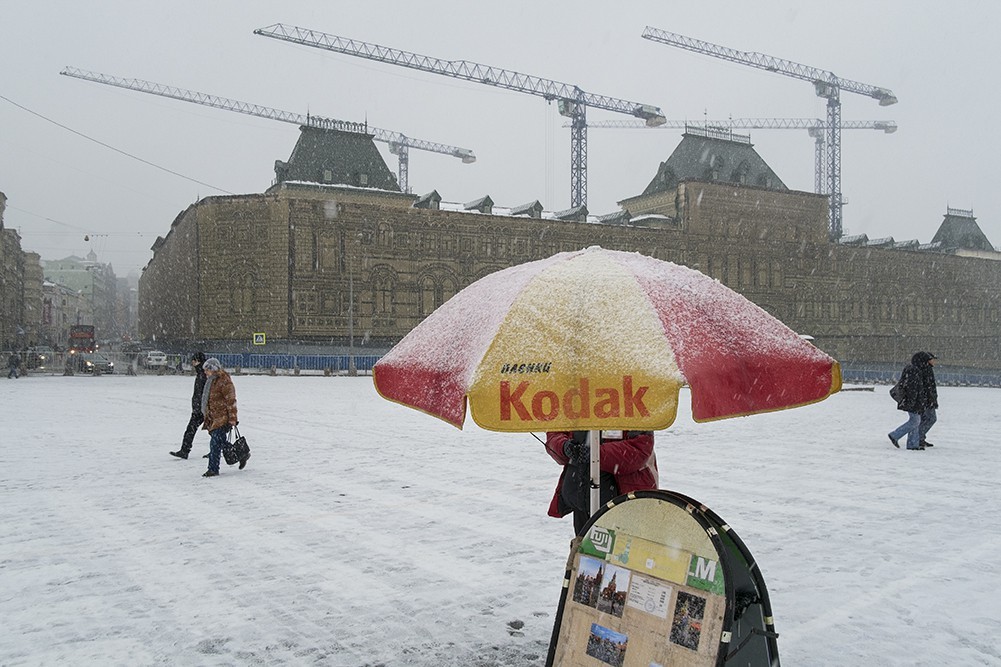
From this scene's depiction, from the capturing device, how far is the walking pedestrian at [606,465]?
12.2 feet

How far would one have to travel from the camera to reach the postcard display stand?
9.45 ft

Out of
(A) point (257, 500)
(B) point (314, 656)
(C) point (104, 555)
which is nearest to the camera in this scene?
(B) point (314, 656)

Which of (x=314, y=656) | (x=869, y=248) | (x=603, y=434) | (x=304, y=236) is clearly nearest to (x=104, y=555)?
(x=314, y=656)

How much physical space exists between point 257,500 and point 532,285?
623 cm

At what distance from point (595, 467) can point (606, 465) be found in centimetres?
10

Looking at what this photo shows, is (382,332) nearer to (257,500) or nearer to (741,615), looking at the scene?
(257,500)

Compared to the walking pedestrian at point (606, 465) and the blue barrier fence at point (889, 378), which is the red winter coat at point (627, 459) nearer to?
the walking pedestrian at point (606, 465)

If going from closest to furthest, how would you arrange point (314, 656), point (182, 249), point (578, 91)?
1. point (314, 656)
2. point (182, 249)
3. point (578, 91)

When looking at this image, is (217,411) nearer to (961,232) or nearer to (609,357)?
(609,357)

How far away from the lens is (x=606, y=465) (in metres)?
3.75

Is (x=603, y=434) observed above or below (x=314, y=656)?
above

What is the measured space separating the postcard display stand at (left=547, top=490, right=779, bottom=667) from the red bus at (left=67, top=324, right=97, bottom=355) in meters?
57.6

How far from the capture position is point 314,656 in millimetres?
4152

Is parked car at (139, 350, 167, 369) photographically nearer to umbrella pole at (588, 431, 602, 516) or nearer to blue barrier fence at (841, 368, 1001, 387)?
blue barrier fence at (841, 368, 1001, 387)
